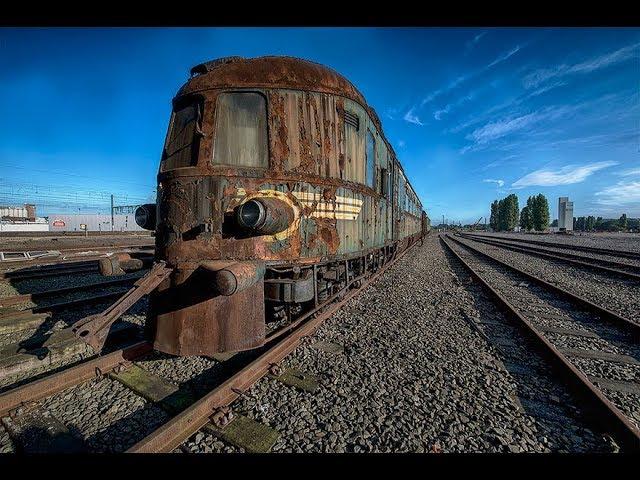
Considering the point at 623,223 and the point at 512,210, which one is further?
the point at 512,210

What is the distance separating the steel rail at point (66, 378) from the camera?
2650 millimetres

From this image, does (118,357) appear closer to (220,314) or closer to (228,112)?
(220,314)

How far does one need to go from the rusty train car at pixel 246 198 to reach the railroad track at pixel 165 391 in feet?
1.11

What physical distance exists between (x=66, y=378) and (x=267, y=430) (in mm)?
2206

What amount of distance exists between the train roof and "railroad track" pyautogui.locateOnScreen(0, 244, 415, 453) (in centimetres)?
307

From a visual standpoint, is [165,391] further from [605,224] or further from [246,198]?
[605,224]

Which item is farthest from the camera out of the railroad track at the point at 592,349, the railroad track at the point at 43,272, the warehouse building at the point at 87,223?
the warehouse building at the point at 87,223

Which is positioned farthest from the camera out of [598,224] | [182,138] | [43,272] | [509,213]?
[598,224]

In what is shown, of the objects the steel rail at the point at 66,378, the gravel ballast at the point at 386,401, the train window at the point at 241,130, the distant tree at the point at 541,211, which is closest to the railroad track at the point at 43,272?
the steel rail at the point at 66,378

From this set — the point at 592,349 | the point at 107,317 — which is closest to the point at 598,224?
the point at 592,349

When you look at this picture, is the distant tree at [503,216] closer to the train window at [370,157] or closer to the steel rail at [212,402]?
the train window at [370,157]

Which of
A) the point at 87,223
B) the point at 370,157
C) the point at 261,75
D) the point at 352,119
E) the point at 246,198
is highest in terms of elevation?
the point at 261,75

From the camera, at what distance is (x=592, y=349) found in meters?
4.24

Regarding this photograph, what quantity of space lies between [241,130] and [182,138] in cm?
87
